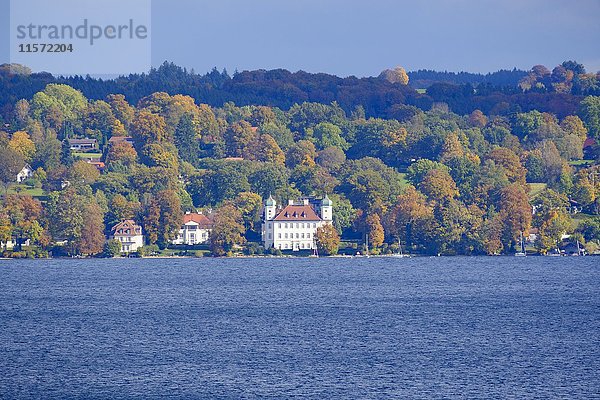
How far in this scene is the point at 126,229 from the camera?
409 feet

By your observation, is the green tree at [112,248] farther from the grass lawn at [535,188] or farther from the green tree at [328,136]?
the green tree at [328,136]

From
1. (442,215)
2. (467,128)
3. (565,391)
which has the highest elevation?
(467,128)

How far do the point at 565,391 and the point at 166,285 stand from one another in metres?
45.8

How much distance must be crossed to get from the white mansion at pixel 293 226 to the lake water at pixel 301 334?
2821 cm

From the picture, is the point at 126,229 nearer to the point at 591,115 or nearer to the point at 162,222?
the point at 162,222

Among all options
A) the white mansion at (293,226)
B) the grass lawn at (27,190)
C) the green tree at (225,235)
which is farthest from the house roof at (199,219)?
the grass lawn at (27,190)

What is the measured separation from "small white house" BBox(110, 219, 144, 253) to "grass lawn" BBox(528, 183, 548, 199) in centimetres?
4389

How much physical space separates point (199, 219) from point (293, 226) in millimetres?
9976

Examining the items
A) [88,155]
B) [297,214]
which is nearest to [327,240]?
[297,214]

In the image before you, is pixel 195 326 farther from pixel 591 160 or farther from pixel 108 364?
pixel 591 160

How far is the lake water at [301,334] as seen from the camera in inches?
1837

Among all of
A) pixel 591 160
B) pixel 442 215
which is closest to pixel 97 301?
pixel 442 215

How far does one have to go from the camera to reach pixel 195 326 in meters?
63.2

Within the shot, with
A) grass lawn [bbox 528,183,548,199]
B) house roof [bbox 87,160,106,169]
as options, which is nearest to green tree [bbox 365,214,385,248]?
grass lawn [bbox 528,183,548,199]
